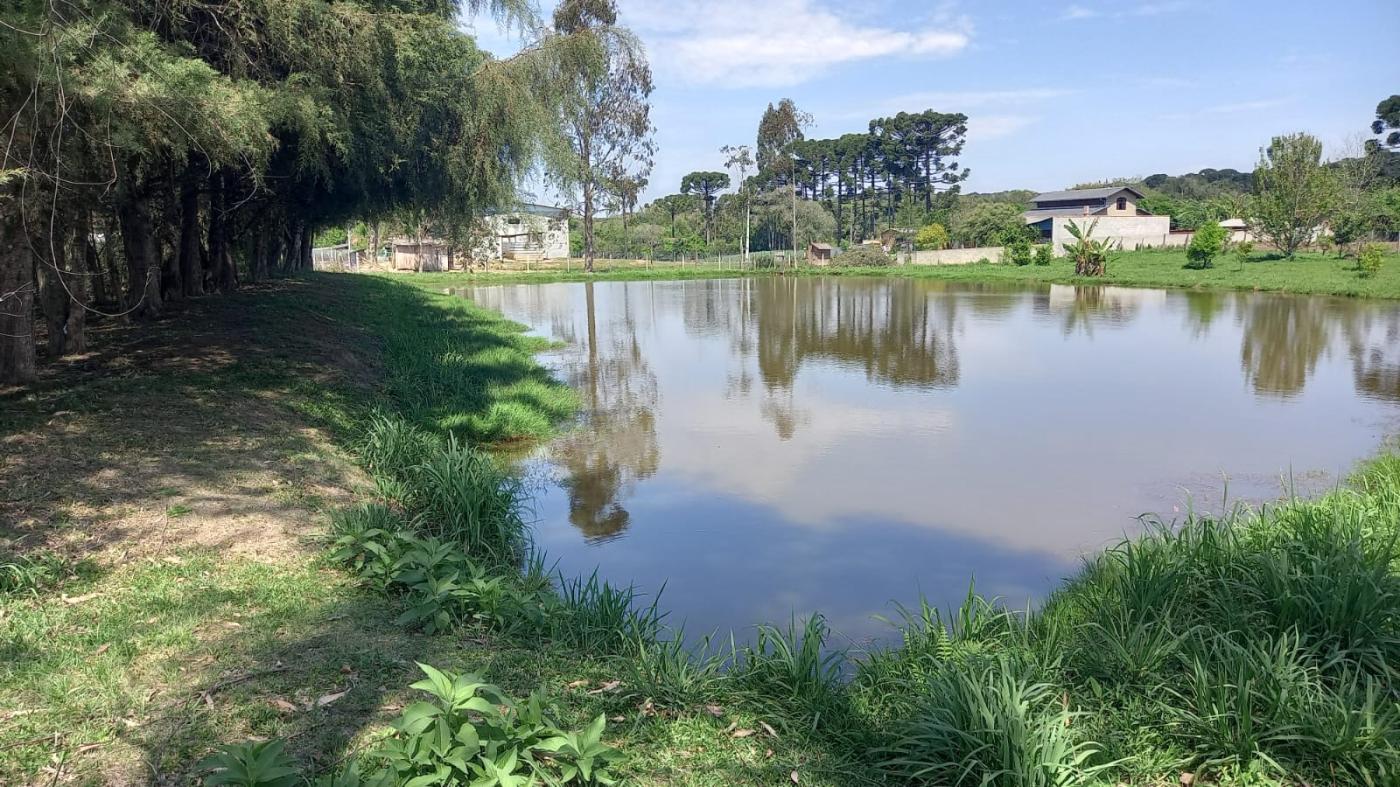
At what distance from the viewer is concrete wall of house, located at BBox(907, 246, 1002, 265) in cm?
4772

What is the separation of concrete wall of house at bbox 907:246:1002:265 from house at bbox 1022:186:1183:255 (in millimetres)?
3160

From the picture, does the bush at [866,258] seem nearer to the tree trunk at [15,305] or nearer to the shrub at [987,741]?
the tree trunk at [15,305]

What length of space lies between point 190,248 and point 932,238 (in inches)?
1849

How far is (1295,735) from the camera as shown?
137 inches

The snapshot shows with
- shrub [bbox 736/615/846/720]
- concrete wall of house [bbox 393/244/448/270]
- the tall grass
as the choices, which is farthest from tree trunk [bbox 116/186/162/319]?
concrete wall of house [bbox 393/244/448/270]

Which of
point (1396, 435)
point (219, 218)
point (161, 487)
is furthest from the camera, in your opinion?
point (219, 218)

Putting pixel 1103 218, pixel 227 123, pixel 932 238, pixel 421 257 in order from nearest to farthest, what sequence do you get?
pixel 227 123
pixel 421 257
pixel 1103 218
pixel 932 238

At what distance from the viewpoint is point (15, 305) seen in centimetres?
718

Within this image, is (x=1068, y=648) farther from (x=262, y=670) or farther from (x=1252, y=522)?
(x=262, y=670)

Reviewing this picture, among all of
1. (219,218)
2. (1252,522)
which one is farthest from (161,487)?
(219,218)

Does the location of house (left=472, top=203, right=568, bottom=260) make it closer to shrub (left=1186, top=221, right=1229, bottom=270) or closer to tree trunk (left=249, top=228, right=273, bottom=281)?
tree trunk (left=249, top=228, right=273, bottom=281)

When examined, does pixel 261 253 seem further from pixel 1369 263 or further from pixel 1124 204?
pixel 1124 204

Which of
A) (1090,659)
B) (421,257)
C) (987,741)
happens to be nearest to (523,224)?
(1090,659)

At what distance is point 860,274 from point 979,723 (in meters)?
43.4
